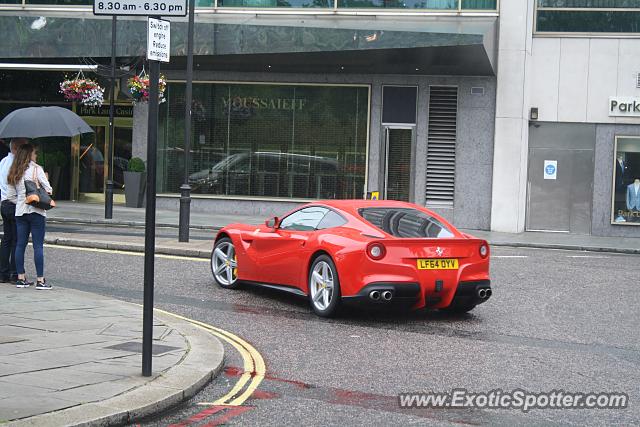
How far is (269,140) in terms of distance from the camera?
2764 cm

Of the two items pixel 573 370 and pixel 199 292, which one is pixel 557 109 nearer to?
pixel 199 292

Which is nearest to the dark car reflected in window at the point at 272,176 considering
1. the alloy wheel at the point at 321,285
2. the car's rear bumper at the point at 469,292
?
the alloy wheel at the point at 321,285

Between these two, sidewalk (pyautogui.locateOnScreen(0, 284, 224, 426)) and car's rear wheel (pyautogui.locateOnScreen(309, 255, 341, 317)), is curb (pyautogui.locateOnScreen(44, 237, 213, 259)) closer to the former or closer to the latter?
sidewalk (pyautogui.locateOnScreen(0, 284, 224, 426))

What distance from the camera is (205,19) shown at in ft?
86.1

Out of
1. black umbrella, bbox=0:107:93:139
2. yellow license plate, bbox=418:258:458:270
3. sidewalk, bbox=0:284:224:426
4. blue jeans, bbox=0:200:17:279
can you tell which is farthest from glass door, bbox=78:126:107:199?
yellow license plate, bbox=418:258:458:270

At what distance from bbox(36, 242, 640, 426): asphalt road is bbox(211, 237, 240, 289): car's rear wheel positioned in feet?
0.61

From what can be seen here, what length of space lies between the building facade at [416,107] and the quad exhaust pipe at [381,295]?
15574 mm

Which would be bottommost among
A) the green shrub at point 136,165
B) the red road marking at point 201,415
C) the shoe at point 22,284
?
the red road marking at point 201,415

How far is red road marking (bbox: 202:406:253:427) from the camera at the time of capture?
6.21 meters

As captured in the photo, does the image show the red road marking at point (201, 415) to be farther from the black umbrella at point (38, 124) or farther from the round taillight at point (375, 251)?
the black umbrella at point (38, 124)

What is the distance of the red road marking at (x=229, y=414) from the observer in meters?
6.21

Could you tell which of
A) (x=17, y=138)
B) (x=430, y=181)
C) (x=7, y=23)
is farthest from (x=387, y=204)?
(x=7, y=23)

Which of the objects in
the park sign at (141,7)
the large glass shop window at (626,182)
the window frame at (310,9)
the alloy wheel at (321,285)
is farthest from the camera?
the large glass shop window at (626,182)

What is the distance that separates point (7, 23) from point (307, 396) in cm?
2240
